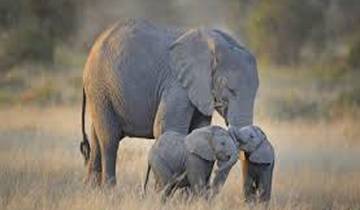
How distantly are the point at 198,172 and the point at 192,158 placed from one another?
14 cm

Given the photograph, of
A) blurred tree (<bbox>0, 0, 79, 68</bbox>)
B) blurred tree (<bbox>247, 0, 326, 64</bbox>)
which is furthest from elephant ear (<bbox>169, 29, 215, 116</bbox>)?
blurred tree (<bbox>247, 0, 326, 64</bbox>)

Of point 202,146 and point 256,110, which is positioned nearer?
point 202,146

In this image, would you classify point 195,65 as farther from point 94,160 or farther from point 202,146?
point 94,160

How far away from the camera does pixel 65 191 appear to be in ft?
33.4

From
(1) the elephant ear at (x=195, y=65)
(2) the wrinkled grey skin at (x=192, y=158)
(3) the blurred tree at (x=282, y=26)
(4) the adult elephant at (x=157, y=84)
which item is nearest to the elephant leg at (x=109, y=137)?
(4) the adult elephant at (x=157, y=84)

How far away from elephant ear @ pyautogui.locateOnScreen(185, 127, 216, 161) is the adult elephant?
0.44 metres

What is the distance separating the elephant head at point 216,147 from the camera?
995cm

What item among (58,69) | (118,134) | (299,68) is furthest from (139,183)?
(299,68)

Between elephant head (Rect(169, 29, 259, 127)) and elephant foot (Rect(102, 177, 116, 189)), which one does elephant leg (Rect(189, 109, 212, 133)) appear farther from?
elephant foot (Rect(102, 177, 116, 189))

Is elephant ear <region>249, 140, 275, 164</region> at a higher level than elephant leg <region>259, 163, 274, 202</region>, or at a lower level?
higher

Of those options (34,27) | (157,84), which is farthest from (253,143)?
(34,27)

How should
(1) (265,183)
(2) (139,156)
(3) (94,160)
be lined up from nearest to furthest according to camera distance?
(1) (265,183)
(3) (94,160)
(2) (139,156)

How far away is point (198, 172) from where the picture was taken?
32.8ft

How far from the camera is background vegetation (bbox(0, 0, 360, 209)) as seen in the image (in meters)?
10.8
